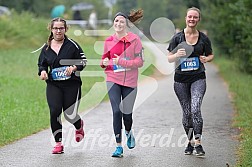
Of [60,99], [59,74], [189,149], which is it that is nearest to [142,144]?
[189,149]

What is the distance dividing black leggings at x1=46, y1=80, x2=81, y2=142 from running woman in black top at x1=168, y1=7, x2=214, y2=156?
1.48 metres

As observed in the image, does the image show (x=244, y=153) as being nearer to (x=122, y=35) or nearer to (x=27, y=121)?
(x=122, y=35)

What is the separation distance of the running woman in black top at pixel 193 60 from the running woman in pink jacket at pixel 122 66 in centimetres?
51

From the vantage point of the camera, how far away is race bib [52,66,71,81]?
10023 millimetres

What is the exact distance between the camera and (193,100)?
981cm

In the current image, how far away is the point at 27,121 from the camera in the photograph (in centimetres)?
1355

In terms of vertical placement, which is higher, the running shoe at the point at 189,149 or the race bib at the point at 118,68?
the race bib at the point at 118,68

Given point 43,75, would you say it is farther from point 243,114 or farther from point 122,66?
point 243,114

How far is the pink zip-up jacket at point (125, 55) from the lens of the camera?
32.2 feet

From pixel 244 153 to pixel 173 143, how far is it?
5.13 feet

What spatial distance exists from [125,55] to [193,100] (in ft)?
3.67

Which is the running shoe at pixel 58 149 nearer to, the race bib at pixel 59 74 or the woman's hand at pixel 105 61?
the race bib at pixel 59 74

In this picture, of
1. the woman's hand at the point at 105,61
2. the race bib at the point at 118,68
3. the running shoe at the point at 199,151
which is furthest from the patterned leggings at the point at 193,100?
the woman's hand at the point at 105,61

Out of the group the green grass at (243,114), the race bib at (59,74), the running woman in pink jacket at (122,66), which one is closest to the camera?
the green grass at (243,114)
